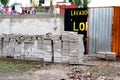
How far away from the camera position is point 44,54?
9.77 meters

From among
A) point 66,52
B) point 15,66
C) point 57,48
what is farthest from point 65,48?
point 15,66

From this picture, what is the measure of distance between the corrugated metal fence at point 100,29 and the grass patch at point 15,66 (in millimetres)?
2978

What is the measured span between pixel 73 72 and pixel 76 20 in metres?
3.86

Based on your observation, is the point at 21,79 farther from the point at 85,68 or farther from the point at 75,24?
the point at 75,24

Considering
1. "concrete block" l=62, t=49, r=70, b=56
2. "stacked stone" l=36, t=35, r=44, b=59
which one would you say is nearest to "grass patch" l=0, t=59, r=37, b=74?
"stacked stone" l=36, t=35, r=44, b=59

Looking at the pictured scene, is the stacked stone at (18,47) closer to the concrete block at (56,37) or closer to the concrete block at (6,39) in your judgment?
the concrete block at (6,39)

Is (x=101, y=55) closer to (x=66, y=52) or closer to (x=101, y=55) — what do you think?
(x=101, y=55)

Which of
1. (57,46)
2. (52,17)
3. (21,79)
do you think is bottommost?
(21,79)

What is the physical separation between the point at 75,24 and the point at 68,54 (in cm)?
268

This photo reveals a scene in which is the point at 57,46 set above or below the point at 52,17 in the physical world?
below

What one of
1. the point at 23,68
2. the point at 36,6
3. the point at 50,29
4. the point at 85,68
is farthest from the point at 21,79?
the point at 36,6

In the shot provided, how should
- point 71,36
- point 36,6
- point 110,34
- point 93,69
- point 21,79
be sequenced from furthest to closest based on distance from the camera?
1. point 36,6
2. point 110,34
3. point 71,36
4. point 93,69
5. point 21,79

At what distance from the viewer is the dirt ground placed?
7.73 metres

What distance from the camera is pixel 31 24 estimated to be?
11969 millimetres
